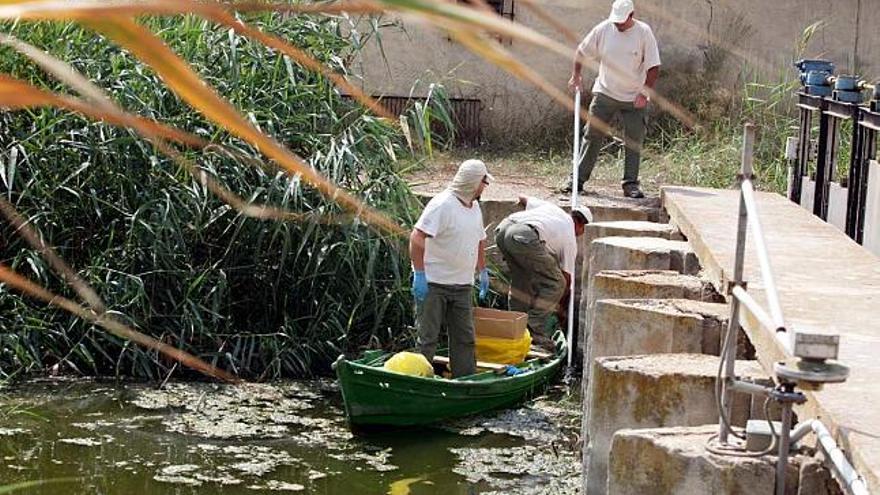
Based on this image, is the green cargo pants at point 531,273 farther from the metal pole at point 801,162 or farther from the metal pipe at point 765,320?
the metal pipe at point 765,320

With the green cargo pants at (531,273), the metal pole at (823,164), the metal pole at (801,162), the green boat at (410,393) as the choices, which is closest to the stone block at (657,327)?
the green boat at (410,393)

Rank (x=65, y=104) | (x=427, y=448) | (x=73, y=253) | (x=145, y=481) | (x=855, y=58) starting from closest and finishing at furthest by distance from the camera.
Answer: (x=65, y=104) < (x=145, y=481) < (x=427, y=448) < (x=73, y=253) < (x=855, y=58)

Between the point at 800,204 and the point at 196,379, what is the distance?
4.55 m

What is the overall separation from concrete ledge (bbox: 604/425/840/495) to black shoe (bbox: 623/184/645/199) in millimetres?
8130

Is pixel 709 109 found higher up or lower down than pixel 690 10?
lower down

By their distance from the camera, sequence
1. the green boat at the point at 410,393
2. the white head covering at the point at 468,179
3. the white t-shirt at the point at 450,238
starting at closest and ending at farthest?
the green boat at the point at 410,393
the white head covering at the point at 468,179
the white t-shirt at the point at 450,238

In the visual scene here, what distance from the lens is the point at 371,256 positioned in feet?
34.8

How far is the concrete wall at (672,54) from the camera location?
14664 mm

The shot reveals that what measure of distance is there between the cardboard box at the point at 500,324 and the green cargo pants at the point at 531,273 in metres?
0.77

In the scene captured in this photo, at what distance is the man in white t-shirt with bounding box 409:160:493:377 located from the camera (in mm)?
9133

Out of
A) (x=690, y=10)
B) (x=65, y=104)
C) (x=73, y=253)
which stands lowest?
(x=73, y=253)

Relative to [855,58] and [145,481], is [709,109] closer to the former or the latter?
[855,58]

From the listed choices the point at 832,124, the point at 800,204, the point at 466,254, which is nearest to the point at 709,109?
the point at 800,204

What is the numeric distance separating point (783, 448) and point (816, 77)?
6.82 meters
